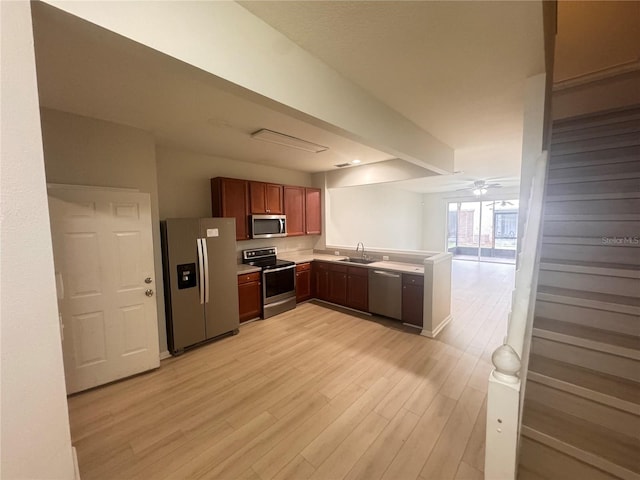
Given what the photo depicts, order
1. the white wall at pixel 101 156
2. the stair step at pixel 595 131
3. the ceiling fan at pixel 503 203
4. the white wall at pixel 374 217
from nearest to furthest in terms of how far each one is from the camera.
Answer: the white wall at pixel 101 156 → the stair step at pixel 595 131 → the white wall at pixel 374 217 → the ceiling fan at pixel 503 203

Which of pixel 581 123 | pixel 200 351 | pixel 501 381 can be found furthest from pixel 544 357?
pixel 200 351

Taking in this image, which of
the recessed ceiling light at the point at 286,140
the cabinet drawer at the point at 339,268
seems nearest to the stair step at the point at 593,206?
the recessed ceiling light at the point at 286,140

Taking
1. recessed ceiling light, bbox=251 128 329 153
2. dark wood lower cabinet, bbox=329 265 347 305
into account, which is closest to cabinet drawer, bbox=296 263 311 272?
dark wood lower cabinet, bbox=329 265 347 305

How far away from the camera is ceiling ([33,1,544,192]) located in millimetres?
1341

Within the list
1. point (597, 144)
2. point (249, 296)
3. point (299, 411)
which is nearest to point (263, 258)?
point (249, 296)

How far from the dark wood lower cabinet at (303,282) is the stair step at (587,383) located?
141 inches

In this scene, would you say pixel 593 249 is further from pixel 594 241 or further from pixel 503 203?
pixel 503 203

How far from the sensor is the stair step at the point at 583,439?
1354 mm

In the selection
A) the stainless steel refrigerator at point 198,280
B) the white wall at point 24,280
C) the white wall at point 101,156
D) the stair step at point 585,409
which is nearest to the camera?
the white wall at point 24,280

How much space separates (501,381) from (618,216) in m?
2.15

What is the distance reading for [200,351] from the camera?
3.29 metres

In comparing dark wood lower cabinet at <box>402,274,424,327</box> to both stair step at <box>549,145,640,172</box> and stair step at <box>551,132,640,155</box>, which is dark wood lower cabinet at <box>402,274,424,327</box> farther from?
stair step at <box>551,132,640,155</box>

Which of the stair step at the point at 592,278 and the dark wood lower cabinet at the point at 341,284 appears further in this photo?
the dark wood lower cabinet at the point at 341,284

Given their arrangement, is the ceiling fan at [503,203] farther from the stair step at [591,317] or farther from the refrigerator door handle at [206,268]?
the refrigerator door handle at [206,268]
